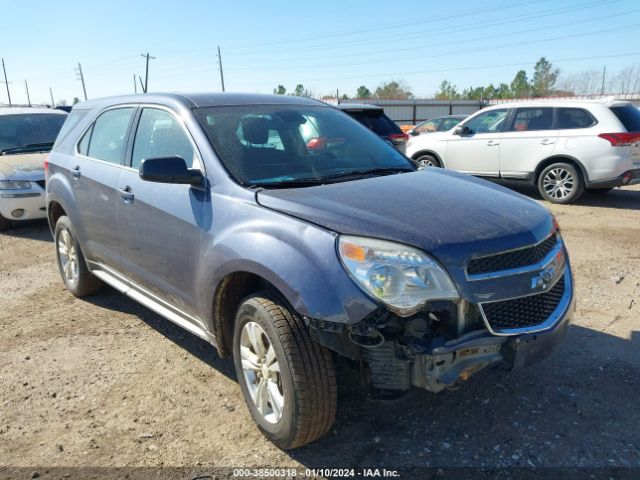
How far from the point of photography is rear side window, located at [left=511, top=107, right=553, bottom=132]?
8.92 m

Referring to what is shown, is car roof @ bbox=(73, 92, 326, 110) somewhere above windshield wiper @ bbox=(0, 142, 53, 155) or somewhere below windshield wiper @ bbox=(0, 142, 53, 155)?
above

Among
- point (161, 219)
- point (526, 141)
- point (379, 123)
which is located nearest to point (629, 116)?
point (526, 141)

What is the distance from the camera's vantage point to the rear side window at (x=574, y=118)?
8.43 m

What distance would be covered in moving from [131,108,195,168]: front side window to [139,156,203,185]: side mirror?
0.85ft

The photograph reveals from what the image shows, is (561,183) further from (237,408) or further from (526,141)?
(237,408)

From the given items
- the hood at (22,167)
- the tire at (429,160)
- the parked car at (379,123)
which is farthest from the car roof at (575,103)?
the hood at (22,167)

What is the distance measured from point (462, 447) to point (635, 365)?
157 cm

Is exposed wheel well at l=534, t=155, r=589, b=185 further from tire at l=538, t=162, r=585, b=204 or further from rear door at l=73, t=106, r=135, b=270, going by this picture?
rear door at l=73, t=106, r=135, b=270

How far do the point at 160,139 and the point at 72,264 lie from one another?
2.05 meters

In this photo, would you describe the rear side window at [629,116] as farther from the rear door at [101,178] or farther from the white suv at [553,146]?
the rear door at [101,178]

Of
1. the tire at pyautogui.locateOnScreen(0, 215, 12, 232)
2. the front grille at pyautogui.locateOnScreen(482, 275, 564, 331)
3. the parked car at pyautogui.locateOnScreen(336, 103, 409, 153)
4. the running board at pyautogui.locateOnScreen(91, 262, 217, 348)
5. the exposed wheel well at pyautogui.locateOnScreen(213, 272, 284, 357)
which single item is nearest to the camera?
the front grille at pyautogui.locateOnScreen(482, 275, 564, 331)

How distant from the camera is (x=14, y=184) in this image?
24.2 feet

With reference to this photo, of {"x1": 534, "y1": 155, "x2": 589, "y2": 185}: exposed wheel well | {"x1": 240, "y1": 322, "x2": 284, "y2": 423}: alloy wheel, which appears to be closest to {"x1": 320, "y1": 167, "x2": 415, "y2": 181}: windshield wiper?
{"x1": 240, "y1": 322, "x2": 284, "y2": 423}: alloy wheel

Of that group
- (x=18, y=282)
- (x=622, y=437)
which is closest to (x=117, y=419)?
(x=622, y=437)
